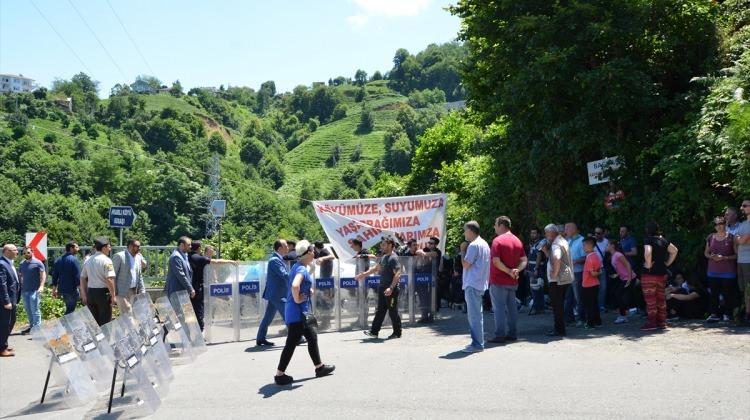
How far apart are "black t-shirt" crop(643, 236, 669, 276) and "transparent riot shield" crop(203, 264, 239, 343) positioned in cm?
744

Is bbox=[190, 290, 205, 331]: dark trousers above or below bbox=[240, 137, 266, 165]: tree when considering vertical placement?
below

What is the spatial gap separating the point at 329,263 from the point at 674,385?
7.87 metres

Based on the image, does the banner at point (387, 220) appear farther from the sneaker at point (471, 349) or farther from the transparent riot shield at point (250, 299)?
the sneaker at point (471, 349)

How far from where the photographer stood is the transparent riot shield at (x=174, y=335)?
10625mm

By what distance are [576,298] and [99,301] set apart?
28.1ft

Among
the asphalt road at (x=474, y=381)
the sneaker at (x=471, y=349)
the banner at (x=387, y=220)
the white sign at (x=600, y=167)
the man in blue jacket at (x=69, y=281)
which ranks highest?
the white sign at (x=600, y=167)

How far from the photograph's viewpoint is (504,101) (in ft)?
56.0

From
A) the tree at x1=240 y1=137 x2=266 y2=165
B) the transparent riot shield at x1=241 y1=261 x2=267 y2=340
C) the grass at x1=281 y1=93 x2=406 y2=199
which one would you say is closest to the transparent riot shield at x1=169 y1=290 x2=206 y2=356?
the transparent riot shield at x1=241 y1=261 x2=267 y2=340

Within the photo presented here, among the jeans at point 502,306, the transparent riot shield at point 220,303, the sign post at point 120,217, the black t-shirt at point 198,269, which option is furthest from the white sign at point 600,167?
the sign post at point 120,217

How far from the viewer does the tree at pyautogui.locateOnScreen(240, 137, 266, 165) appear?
182 metres

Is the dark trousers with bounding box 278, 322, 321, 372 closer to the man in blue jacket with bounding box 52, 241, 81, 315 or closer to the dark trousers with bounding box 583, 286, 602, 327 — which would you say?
the dark trousers with bounding box 583, 286, 602, 327

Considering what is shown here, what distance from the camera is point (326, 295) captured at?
48.3 feet

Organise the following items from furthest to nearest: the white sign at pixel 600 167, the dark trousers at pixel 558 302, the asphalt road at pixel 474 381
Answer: the white sign at pixel 600 167 < the dark trousers at pixel 558 302 < the asphalt road at pixel 474 381

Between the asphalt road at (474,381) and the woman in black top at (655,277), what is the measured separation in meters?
0.32
